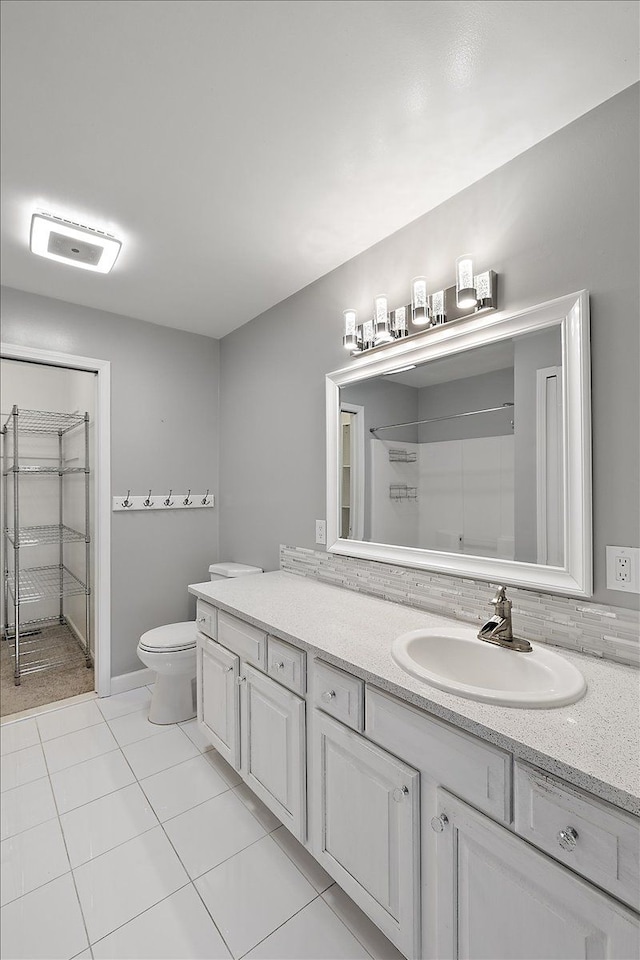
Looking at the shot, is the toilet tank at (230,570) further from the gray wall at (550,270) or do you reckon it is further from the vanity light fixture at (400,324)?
the vanity light fixture at (400,324)

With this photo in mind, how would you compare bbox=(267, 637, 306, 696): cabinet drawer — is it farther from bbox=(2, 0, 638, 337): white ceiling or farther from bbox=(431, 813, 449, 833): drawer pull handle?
bbox=(2, 0, 638, 337): white ceiling

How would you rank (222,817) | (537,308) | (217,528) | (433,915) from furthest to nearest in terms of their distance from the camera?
(217,528) < (222,817) < (537,308) < (433,915)

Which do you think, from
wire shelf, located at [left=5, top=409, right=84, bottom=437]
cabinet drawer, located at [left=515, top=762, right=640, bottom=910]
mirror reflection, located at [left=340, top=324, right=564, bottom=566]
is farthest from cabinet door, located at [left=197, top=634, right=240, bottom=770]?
wire shelf, located at [left=5, top=409, right=84, bottom=437]

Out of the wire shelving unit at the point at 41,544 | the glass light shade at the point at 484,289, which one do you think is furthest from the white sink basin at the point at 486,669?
the wire shelving unit at the point at 41,544

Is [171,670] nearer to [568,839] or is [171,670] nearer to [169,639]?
[169,639]

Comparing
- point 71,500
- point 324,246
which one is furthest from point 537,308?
point 71,500

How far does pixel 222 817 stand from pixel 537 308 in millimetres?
2195

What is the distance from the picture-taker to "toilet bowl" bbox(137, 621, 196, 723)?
2357 mm

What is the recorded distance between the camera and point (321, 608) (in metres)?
1.81

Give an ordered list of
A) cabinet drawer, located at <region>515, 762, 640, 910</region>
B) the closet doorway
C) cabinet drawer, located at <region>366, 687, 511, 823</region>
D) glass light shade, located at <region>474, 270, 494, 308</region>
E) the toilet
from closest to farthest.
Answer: cabinet drawer, located at <region>515, 762, 640, 910</region> < cabinet drawer, located at <region>366, 687, 511, 823</region> < glass light shade, located at <region>474, 270, 494, 308</region> < the toilet < the closet doorway

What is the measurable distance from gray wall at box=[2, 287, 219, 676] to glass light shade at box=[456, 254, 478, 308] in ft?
6.85

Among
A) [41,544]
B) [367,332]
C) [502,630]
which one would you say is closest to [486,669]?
[502,630]

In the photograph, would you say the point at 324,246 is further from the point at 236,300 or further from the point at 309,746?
the point at 309,746

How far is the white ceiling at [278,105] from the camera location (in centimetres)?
109
